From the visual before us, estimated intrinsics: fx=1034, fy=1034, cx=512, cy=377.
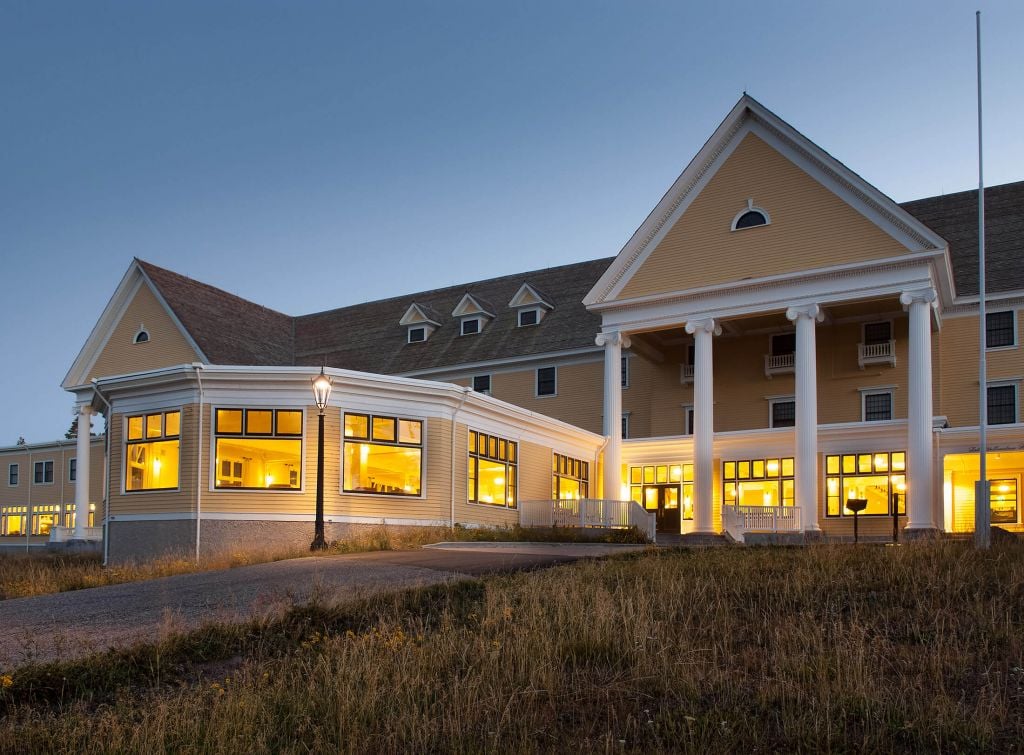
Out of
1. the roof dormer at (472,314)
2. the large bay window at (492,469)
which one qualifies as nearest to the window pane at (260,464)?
the large bay window at (492,469)

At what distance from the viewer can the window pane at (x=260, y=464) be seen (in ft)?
91.0

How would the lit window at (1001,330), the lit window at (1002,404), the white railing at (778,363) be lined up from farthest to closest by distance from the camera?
the white railing at (778,363), the lit window at (1001,330), the lit window at (1002,404)

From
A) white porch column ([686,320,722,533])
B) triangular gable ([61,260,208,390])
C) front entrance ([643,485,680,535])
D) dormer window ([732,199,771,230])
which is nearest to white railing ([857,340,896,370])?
white porch column ([686,320,722,533])

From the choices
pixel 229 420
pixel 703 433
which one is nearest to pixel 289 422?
pixel 229 420

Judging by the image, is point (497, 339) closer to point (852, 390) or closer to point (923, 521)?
point (852, 390)

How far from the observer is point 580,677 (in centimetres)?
1033

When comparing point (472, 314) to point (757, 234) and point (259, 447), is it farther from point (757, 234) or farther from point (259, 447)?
point (259, 447)

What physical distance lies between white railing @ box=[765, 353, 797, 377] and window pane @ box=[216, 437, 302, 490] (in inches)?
797

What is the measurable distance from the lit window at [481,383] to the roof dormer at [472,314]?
2875mm

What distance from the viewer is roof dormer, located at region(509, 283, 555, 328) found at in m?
48.5

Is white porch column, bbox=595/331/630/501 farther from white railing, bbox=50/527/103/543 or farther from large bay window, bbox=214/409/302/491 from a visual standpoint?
white railing, bbox=50/527/103/543

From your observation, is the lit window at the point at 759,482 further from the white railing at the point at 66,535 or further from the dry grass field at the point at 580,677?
the white railing at the point at 66,535

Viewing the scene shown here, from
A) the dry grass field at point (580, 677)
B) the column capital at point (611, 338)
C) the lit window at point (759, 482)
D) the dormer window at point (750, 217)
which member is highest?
the dormer window at point (750, 217)

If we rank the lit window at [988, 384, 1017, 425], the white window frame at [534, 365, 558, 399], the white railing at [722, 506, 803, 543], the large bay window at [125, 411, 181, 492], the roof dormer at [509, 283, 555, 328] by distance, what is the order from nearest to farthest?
the large bay window at [125, 411, 181, 492], the white railing at [722, 506, 803, 543], the lit window at [988, 384, 1017, 425], the white window frame at [534, 365, 558, 399], the roof dormer at [509, 283, 555, 328]
